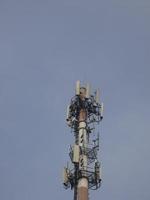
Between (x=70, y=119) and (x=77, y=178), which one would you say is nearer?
(x=77, y=178)

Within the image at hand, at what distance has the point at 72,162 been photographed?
68625mm

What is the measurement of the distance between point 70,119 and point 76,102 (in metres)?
2.29

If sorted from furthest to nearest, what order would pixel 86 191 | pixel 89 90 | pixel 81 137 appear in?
1. pixel 89 90
2. pixel 81 137
3. pixel 86 191

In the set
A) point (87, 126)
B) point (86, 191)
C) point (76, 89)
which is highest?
point (76, 89)

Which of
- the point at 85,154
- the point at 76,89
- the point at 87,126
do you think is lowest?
the point at 85,154

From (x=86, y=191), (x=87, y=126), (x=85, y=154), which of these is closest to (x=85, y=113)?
(x=87, y=126)

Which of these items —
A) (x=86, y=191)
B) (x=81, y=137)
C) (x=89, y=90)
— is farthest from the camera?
(x=89, y=90)

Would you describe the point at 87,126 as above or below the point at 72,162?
above

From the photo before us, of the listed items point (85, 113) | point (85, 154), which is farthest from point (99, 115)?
point (85, 154)

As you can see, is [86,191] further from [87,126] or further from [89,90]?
[89,90]

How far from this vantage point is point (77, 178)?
67688mm

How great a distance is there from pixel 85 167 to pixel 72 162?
1655mm

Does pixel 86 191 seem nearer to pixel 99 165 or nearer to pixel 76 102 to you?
pixel 99 165

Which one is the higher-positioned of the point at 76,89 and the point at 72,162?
the point at 76,89
